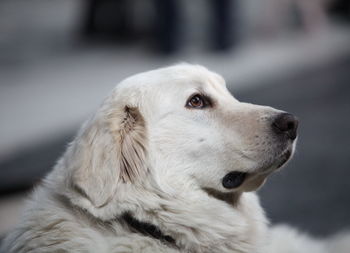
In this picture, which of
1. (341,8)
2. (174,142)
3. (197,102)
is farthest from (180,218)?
(341,8)

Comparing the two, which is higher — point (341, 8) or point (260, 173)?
point (260, 173)

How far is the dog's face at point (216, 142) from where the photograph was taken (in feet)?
10.1

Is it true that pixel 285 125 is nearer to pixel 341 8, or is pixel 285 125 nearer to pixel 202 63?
pixel 202 63

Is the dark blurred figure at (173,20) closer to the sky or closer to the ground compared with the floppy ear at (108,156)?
closer to the ground

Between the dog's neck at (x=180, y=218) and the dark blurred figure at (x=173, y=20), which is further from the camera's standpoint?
the dark blurred figure at (x=173, y=20)

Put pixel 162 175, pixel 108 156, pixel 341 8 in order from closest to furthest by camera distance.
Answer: pixel 108 156
pixel 162 175
pixel 341 8

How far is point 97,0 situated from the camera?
12.1 meters

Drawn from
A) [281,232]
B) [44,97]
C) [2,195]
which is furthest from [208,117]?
[44,97]

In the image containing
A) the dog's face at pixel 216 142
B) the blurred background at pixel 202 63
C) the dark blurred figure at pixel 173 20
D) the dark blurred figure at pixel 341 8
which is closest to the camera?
the dog's face at pixel 216 142

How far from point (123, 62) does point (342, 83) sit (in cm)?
400

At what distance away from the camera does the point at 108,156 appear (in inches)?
116

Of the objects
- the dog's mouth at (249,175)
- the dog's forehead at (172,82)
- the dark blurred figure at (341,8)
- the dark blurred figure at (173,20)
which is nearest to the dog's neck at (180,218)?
the dog's mouth at (249,175)

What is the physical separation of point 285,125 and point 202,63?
7.50 meters

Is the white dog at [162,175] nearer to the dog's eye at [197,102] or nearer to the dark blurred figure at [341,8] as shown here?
the dog's eye at [197,102]
